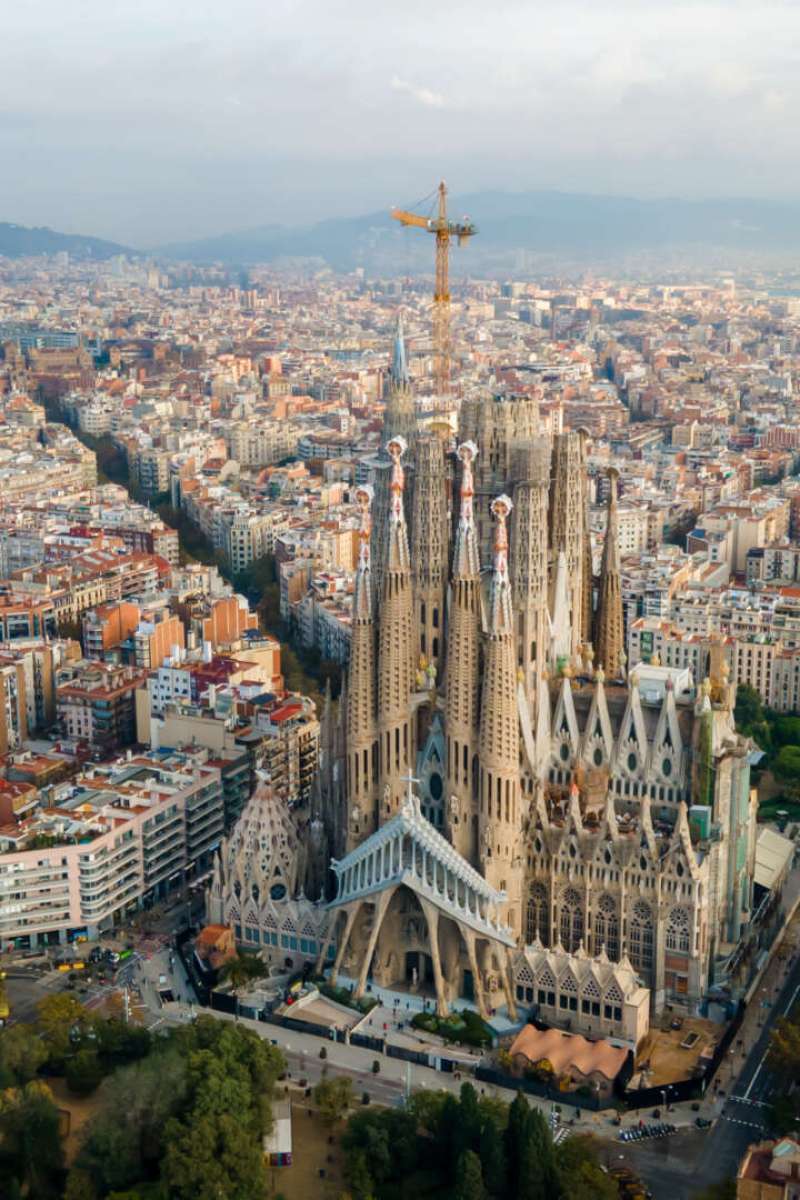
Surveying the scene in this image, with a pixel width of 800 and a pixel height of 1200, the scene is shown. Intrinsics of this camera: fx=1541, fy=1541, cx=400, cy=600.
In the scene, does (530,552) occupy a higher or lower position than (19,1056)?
higher

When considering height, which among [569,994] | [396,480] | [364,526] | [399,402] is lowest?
[569,994]

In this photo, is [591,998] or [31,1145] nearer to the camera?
[31,1145]

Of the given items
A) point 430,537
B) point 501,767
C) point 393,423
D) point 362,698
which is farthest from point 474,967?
point 393,423

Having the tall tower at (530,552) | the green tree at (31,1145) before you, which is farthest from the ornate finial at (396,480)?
the green tree at (31,1145)

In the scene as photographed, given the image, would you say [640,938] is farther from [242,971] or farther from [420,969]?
[242,971]

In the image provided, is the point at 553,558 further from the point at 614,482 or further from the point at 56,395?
the point at 56,395

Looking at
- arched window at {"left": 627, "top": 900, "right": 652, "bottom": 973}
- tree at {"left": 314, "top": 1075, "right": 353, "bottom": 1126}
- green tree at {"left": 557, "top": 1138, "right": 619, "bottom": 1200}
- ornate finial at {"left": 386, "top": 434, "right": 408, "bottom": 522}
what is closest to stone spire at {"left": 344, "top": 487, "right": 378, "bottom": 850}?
ornate finial at {"left": 386, "top": 434, "right": 408, "bottom": 522}

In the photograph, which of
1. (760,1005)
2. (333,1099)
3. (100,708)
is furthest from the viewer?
(100,708)
